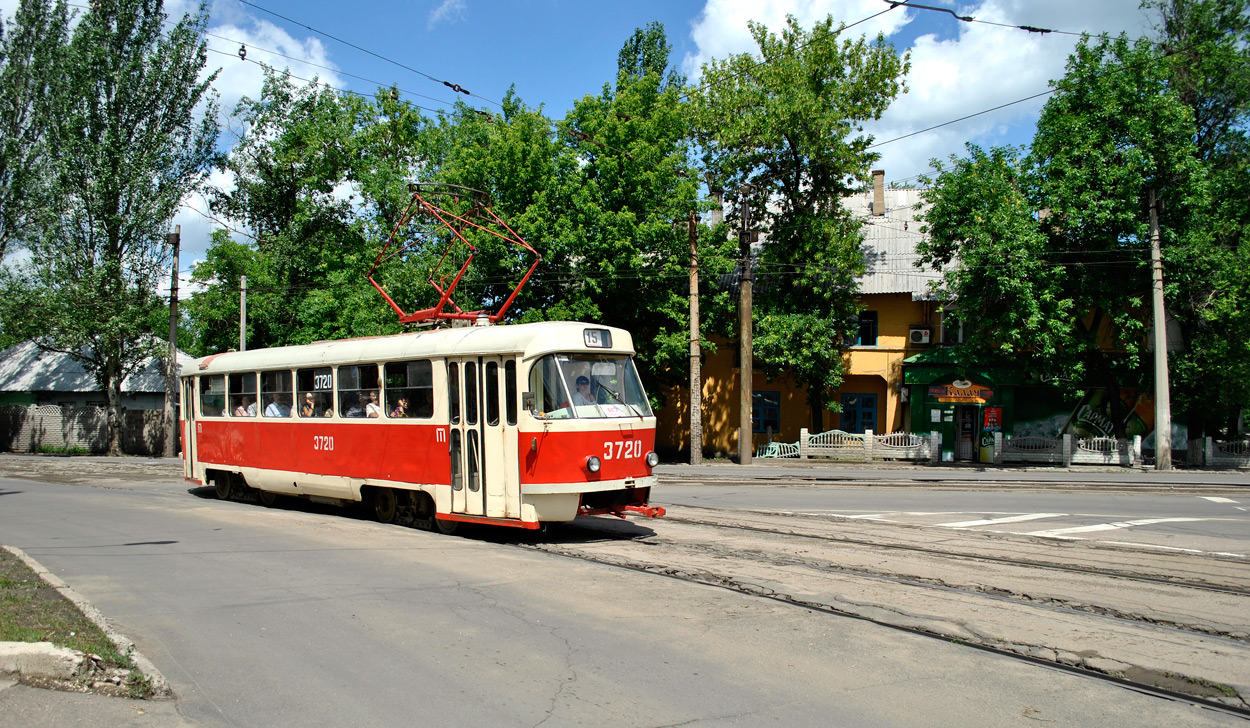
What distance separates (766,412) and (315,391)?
24513 millimetres

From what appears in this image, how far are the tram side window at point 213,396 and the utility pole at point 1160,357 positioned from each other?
2492 cm

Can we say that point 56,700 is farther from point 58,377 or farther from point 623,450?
point 58,377

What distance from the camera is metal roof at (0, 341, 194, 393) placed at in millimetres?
41594

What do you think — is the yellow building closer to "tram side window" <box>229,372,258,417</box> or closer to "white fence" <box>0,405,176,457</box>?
"tram side window" <box>229,372,258,417</box>

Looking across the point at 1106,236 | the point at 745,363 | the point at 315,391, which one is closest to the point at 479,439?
the point at 315,391

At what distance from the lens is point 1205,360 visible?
1051 inches

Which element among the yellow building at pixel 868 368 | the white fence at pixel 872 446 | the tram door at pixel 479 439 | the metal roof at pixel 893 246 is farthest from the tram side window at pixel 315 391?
the metal roof at pixel 893 246

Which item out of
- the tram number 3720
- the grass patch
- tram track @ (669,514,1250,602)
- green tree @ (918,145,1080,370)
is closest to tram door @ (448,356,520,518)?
the tram number 3720

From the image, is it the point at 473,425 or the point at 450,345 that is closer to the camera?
the point at 473,425

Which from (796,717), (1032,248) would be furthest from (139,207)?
(796,717)

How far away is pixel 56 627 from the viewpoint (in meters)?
6.51

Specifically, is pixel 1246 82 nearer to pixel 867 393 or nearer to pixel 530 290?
pixel 867 393

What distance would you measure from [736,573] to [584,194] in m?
20.8

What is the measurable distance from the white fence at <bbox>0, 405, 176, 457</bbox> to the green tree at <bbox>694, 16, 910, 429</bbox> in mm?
26432
